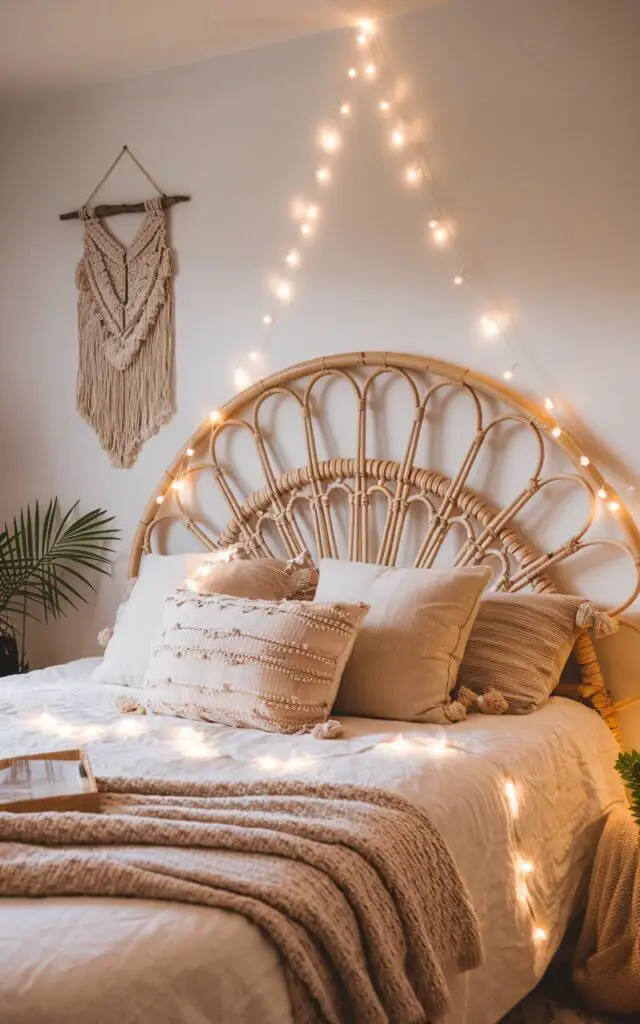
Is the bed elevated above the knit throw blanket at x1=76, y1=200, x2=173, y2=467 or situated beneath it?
situated beneath

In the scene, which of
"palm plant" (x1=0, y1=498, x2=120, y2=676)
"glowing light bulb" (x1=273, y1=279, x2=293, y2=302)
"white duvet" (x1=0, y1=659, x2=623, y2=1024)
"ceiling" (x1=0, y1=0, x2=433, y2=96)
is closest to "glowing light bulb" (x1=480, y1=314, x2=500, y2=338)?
"glowing light bulb" (x1=273, y1=279, x2=293, y2=302)

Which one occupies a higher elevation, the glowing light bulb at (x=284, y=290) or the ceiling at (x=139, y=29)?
the ceiling at (x=139, y=29)

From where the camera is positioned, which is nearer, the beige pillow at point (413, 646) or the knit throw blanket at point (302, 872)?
the knit throw blanket at point (302, 872)

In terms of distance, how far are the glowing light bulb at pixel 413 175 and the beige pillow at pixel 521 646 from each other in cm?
127

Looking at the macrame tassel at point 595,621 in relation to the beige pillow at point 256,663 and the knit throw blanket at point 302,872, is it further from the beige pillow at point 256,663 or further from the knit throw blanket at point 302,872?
the knit throw blanket at point 302,872

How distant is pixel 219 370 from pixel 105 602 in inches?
37.8

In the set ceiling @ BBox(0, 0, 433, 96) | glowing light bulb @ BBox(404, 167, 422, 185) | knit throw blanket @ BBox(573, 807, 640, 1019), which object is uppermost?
ceiling @ BBox(0, 0, 433, 96)

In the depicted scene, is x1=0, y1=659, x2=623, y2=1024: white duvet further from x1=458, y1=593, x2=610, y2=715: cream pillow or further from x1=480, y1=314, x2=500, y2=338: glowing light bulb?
x1=480, y1=314, x2=500, y2=338: glowing light bulb

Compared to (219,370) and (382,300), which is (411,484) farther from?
(219,370)

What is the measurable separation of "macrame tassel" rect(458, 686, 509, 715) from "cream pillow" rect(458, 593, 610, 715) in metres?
0.02

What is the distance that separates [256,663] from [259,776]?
47cm

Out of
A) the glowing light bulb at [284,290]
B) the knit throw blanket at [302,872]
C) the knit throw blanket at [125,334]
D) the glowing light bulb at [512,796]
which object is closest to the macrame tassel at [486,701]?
the glowing light bulb at [512,796]

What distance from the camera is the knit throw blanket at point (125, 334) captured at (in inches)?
140

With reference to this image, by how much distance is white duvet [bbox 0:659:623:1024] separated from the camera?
122 centimetres
